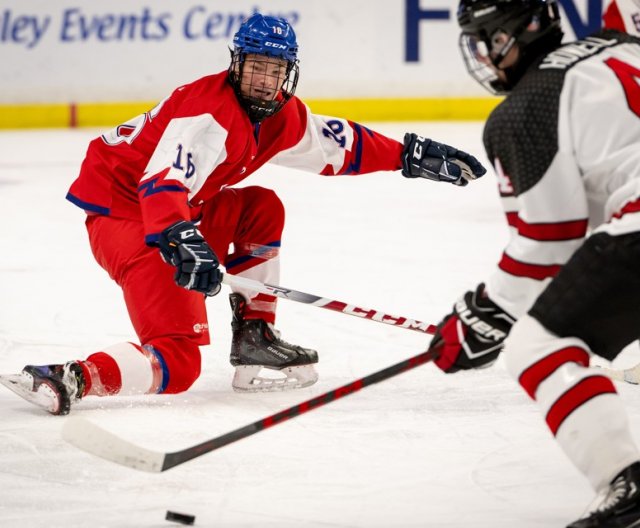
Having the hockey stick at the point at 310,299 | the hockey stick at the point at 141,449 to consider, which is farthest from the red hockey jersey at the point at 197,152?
the hockey stick at the point at 141,449

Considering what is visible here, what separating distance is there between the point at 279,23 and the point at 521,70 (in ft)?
3.55

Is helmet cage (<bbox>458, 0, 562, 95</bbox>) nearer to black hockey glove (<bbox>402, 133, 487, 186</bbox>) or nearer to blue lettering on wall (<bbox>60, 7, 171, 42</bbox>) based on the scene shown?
black hockey glove (<bbox>402, 133, 487, 186</bbox>)

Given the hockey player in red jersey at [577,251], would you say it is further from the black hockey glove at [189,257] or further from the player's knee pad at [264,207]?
the player's knee pad at [264,207]

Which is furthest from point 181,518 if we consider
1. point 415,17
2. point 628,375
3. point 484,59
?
point 415,17

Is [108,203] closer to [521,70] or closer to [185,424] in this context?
[185,424]

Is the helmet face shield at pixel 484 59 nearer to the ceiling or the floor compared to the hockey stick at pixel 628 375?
nearer to the ceiling

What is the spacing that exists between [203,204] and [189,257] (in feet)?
1.72

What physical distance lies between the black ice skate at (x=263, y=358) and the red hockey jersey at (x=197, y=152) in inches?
12.8

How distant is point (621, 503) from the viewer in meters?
1.87

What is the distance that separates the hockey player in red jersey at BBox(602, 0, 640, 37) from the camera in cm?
362

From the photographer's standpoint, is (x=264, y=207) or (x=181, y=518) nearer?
(x=181, y=518)

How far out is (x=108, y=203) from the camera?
10.3 feet

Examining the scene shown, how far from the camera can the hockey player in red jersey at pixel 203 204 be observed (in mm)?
2795

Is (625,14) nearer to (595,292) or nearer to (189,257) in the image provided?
(189,257)
